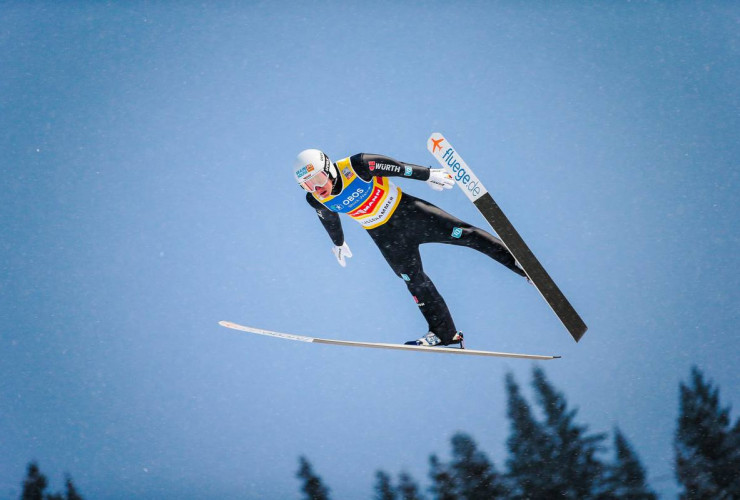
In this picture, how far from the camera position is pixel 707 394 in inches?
330

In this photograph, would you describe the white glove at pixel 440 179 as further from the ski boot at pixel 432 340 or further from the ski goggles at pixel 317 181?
the ski boot at pixel 432 340

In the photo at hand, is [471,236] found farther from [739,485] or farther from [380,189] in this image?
[739,485]

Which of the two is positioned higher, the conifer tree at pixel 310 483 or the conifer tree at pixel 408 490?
the conifer tree at pixel 310 483

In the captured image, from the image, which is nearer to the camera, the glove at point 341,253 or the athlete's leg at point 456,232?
the athlete's leg at point 456,232

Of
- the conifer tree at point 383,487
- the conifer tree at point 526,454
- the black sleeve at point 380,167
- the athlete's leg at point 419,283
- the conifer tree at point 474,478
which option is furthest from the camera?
the conifer tree at point 526,454

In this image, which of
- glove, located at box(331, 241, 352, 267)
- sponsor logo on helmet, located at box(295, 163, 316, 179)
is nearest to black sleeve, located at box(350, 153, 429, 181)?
sponsor logo on helmet, located at box(295, 163, 316, 179)

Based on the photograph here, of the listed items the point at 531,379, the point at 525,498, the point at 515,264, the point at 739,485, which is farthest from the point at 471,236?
the point at 739,485

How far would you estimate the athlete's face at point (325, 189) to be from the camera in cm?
438

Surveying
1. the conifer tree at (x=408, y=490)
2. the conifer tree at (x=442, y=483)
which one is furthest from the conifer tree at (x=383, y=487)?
the conifer tree at (x=442, y=483)

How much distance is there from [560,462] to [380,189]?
652cm

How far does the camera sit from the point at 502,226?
446 cm

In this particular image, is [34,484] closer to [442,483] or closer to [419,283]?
[442,483]

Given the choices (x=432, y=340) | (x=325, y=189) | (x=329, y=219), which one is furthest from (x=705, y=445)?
(x=325, y=189)

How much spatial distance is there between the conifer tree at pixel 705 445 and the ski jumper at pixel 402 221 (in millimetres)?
5177
